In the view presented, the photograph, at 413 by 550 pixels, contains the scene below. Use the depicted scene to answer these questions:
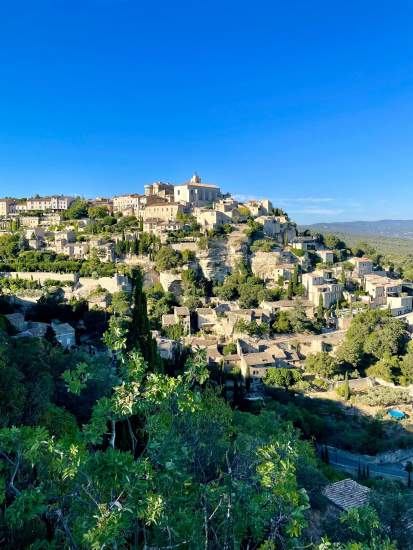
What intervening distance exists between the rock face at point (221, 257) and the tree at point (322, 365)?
649 inches

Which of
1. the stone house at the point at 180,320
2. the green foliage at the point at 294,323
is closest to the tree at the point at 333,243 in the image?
the green foliage at the point at 294,323

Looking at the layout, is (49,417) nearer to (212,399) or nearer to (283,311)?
(212,399)

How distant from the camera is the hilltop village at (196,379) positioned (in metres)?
4.68

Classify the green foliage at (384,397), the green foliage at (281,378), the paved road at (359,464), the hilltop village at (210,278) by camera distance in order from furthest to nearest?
1. the hilltop village at (210,278)
2. the green foliage at (281,378)
3. the green foliage at (384,397)
4. the paved road at (359,464)

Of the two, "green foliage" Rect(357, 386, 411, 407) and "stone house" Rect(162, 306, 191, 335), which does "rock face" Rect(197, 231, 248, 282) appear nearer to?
"stone house" Rect(162, 306, 191, 335)

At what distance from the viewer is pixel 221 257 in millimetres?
45938

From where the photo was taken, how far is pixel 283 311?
37594 mm

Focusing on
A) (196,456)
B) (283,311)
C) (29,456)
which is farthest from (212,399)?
(283,311)

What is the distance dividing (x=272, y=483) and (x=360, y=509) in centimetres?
123

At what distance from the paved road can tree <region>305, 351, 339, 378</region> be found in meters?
8.81

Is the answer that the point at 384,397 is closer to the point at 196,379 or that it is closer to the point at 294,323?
the point at 294,323


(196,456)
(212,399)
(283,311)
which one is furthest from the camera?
(283,311)

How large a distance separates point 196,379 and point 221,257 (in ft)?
133

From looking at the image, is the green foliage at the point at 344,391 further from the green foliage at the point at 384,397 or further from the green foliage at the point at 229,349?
the green foliage at the point at 229,349
